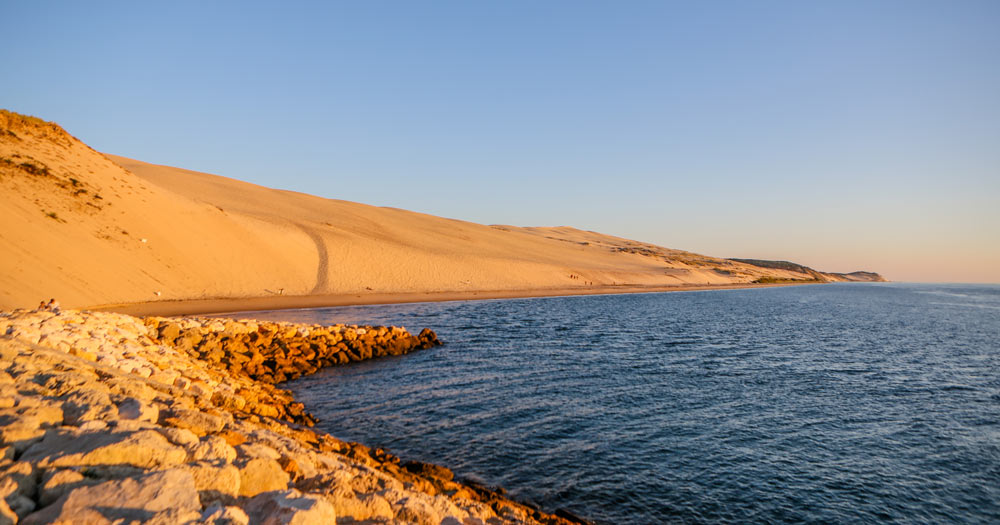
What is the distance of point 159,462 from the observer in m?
4.91

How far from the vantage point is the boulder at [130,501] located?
3738 mm

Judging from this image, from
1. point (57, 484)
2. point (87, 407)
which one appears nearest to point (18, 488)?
point (57, 484)

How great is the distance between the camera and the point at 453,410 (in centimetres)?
1410

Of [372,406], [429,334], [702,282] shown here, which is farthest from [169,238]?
[702,282]

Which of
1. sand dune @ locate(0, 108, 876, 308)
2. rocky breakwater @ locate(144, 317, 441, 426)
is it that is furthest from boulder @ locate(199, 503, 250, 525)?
sand dune @ locate(0, 108, 876, 308)

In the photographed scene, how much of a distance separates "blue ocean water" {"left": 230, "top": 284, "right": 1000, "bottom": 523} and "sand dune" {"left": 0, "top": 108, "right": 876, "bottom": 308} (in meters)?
→ 21.3

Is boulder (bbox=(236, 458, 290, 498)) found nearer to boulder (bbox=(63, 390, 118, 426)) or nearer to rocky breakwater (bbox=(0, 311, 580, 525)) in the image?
rocky breakwater (bbox=(0, 311, 580, 525))

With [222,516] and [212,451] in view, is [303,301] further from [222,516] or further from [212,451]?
[222,516]

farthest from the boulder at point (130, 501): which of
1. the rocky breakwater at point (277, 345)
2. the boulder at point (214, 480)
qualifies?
the rocky breakwater at point (277, 345)

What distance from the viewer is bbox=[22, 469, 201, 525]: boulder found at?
3.74 meters

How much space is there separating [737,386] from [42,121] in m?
51.3

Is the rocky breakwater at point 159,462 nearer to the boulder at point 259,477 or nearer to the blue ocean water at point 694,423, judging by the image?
the boulder at point 259,477

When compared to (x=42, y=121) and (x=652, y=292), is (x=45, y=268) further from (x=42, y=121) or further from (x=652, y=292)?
(x=652, y=292)

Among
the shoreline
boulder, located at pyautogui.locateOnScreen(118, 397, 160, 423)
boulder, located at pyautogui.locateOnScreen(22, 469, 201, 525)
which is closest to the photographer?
boulder, located at pyautogui.locateOnScreen(22, 469, 201, 525)
